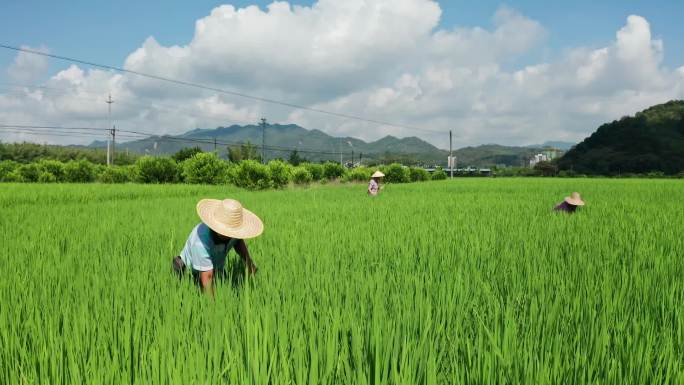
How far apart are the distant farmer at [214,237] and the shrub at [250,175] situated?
16254 mm

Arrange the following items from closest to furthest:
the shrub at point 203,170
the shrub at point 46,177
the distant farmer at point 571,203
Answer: the distant farmer at point 571,203
the shrub at point 203,170
the shrub at point 46,177

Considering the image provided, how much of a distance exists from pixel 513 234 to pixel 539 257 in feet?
4.04

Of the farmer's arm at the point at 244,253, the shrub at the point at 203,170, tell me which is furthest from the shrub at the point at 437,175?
the farmer's arm at the point at 244,253

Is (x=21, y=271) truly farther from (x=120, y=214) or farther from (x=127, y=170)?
(x=127, y=170)

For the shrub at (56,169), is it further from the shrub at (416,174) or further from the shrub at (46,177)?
the shrub at (416,174)

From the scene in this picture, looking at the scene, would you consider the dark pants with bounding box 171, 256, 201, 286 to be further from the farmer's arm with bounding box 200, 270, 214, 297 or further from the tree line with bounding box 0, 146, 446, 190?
the tree line with bounding box 0, 146, 446, 190

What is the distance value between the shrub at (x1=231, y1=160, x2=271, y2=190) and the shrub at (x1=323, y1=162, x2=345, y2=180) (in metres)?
9.62

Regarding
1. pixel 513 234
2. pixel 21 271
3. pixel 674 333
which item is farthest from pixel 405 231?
pixel 21 271

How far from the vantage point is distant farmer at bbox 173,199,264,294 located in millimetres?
2297

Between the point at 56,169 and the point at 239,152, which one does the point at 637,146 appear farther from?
the point at 56,169

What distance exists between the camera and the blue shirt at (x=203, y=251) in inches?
93.0

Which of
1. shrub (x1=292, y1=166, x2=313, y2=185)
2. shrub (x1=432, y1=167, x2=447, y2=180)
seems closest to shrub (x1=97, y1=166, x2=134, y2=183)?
shrub (x1=292, y1=166, x2=313, y2=185)

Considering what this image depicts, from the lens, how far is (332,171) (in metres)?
29.4

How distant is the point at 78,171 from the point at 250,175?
12.6 metres
